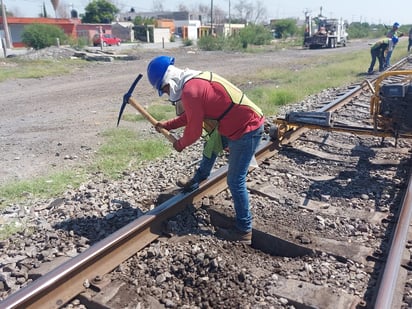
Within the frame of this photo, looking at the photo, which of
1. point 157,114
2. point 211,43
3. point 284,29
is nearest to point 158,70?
point 157,114

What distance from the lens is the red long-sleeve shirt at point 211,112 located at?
359cm

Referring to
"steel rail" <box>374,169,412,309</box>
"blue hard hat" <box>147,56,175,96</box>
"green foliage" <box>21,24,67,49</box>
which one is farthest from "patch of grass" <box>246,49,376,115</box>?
"green foliage" <box>21,24,67,49</box>

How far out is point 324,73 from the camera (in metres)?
17.6

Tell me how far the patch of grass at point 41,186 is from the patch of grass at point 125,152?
392 millimetres

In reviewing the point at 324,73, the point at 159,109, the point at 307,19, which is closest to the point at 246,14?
the point at 307,19

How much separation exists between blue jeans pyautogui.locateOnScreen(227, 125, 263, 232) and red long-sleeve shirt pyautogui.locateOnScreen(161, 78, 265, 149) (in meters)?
0.09

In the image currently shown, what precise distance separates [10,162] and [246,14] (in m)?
127

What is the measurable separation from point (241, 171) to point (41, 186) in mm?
2684

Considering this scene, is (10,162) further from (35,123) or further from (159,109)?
(159,109)

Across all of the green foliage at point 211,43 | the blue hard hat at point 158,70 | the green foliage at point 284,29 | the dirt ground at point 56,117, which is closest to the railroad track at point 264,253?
the blue hard hat at point 158,70

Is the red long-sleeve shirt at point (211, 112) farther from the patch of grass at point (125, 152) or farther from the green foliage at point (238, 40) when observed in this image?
the green foliage at point (238, 40)

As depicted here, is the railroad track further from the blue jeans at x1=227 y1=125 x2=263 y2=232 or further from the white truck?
the white truck

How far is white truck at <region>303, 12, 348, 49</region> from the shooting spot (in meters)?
42.3

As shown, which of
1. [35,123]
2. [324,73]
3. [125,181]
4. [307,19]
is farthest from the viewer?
[307,19]
